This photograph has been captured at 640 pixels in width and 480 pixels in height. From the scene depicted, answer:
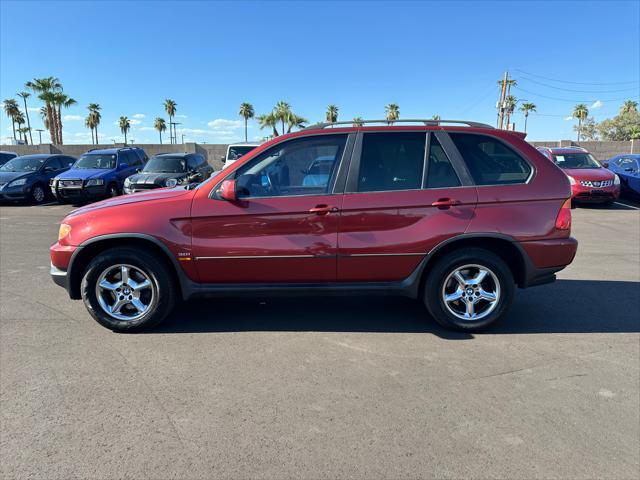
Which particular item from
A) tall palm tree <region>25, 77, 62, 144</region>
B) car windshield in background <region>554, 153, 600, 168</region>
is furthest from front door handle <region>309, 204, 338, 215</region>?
tall palm tree <region>25, 77, 62, 144</region>

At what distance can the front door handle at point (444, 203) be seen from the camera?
387 cm

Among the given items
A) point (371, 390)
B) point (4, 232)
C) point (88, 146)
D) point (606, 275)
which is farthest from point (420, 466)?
point (88, 146)

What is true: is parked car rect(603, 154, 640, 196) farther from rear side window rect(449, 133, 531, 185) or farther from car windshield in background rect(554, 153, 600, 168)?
rear side window rect(449, 133, 531, 185)

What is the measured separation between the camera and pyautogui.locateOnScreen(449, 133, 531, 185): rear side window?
4.00m

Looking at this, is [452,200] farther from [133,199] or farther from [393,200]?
[133,199]

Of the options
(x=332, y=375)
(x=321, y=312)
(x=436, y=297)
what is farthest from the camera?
(x=321, y=312)

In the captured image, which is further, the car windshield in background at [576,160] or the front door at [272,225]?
the car windshield in background at [576,160]

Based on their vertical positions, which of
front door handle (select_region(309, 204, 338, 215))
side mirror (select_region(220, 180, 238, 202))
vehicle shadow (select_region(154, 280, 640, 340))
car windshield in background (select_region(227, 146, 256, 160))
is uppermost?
car windshield in background (select_region(227, 146, 256, 160))

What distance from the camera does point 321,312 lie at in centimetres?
459

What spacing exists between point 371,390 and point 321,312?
161 cm

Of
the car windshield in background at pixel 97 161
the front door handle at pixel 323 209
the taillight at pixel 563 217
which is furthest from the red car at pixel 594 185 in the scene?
the car windshield in background at pixel 97 161

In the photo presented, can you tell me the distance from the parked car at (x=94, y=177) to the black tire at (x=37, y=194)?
1575 mm

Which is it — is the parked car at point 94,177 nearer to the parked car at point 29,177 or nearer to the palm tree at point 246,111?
the parked car at point 29,177

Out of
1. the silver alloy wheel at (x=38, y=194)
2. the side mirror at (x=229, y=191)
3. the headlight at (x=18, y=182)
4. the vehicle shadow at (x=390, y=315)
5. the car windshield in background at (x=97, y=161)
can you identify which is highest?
the car windshield in background at (x=97, y=161)
